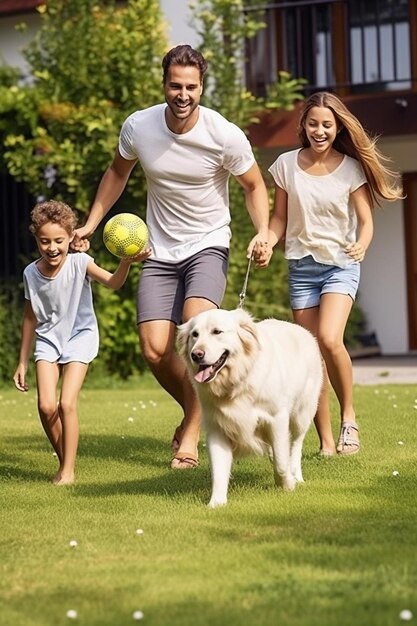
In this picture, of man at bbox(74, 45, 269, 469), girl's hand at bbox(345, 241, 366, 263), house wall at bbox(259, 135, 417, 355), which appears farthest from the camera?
house wall at bbox(259, 135, 417, 355)

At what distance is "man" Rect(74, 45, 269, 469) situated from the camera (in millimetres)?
7656

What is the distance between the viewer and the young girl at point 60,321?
24.6ft

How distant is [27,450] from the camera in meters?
9.23

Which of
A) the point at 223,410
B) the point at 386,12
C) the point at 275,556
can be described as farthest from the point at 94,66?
the point at 275,556

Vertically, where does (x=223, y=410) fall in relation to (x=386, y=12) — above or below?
below

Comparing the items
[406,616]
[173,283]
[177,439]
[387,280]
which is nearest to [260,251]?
[173,283]

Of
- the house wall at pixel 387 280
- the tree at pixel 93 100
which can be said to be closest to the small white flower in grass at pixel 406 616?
the tree at pixel 93 100

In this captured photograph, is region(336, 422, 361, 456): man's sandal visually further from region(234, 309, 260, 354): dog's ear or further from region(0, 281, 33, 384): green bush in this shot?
region(0, 281, 33, 384): green bush

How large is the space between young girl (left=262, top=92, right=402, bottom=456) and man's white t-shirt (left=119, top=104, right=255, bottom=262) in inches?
17.4

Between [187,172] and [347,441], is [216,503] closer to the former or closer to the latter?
[347,441]

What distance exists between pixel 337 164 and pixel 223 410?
90.1 inches

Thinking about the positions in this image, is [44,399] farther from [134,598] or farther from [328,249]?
[134,598]

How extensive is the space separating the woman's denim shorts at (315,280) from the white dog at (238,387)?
49.0 inches

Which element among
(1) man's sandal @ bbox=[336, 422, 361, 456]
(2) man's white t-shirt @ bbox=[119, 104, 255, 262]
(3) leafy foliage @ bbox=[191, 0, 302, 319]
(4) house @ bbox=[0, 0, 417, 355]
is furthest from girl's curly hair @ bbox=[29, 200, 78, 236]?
(4) house @ bbox=[0, 0, 417, 355]
